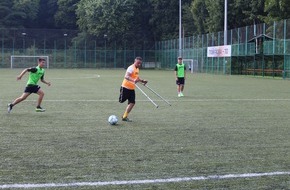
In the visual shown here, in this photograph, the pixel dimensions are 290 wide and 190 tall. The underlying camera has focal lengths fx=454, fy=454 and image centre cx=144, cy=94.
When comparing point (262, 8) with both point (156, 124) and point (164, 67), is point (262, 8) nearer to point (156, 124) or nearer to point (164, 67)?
point (164, 67)

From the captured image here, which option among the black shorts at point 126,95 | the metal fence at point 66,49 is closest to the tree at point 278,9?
the metal fence at point 66,49

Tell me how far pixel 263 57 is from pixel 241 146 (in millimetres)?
35046

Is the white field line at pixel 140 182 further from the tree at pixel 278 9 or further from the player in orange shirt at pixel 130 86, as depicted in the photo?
the tree at pixel 278 9

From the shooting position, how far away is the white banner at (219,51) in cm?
4736

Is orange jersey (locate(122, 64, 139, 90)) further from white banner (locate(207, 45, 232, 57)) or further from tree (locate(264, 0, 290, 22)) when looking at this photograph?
tree (locate(264, 0, 290, 22))

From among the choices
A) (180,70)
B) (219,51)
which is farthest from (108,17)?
(180,70)

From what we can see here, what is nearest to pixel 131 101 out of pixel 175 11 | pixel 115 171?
pixel 115 171

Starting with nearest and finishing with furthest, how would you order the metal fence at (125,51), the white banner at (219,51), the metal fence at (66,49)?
the metal fence at (125,51), the white banner at (219,51), the metal fence at (66,49)

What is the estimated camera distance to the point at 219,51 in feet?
164

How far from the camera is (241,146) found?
27.7 ft

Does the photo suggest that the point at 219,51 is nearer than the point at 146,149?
No

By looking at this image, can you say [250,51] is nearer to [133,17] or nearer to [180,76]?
[180,76]

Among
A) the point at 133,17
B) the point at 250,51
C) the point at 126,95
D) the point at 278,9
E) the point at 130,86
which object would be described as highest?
the point at 133,17

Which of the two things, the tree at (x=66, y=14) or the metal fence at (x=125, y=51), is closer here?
the metal fence at (x=125, y=51)
